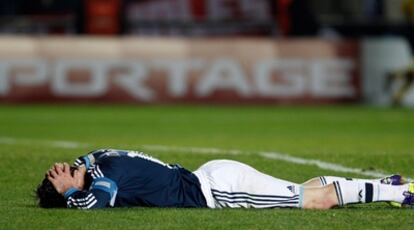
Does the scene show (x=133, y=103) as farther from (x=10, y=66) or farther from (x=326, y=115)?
(x=326, y=115)

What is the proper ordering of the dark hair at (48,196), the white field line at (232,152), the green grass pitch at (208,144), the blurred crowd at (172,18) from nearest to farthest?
the green grass pitch at (208,144), the dark hair at (48,196), the white field line at (232,152), the blurred crowd at (172,18)

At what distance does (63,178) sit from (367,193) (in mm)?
2117

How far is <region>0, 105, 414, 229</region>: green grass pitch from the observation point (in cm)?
741

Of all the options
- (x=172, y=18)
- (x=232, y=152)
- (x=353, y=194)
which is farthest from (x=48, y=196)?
(x=172, y=18)

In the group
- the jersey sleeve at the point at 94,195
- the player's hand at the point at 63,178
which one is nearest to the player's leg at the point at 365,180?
the jersey sleeve at the point at 94,195

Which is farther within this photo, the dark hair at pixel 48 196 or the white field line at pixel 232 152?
the white field line at pixel 232 152

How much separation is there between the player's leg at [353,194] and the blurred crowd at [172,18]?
1865 centimetres

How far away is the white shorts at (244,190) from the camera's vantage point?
786 centimetres

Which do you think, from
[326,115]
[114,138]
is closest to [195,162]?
[114,138]

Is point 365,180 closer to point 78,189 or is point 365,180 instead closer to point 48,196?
point 78,189

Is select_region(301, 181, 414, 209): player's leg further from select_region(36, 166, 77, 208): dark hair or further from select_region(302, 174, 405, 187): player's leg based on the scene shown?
select_region(36, 166, 77, 208): dark hair

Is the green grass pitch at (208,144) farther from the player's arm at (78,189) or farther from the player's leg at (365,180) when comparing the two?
the player's leg at (365,180)

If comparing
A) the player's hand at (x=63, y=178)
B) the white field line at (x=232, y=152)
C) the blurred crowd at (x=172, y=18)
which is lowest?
the blurred crowd at (x=172, y=18)

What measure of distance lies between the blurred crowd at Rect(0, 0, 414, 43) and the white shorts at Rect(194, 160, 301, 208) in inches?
740
